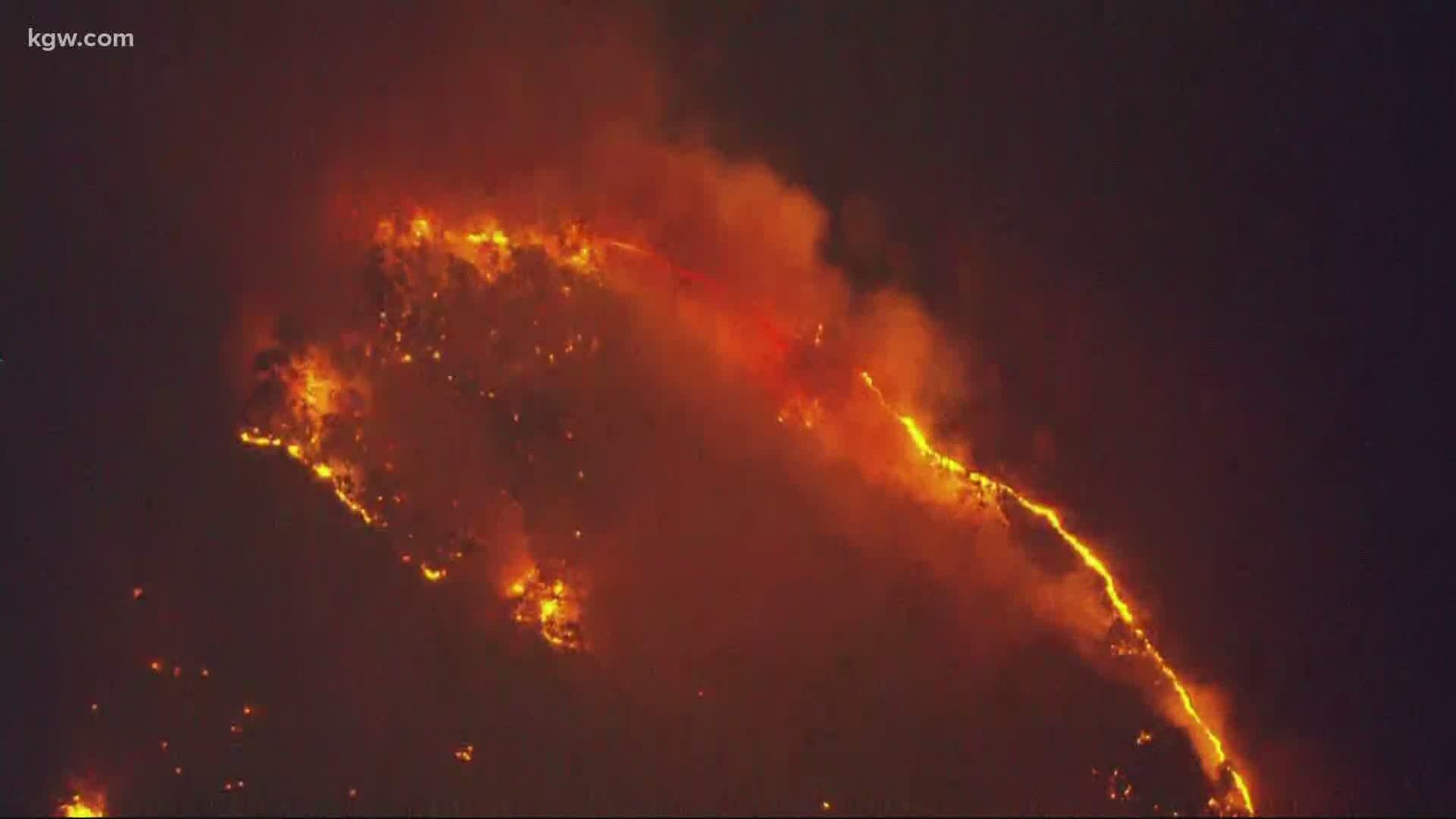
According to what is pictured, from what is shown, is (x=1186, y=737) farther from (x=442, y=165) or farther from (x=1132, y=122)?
(x=442, y=165)

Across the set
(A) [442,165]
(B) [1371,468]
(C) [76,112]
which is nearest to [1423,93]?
(B) [1371,468]

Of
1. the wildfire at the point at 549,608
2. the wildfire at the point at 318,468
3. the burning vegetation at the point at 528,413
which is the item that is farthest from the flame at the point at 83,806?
the wildfire at the point at 549,608

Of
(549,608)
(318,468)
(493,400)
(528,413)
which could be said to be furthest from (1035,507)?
(318,468)

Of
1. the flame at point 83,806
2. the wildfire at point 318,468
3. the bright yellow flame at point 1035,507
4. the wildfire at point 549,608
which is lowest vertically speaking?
the flame at point 83,806

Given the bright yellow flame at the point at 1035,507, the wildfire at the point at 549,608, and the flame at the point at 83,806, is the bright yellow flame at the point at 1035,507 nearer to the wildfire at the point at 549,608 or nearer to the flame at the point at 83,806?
the wildfire at the point at 549,608

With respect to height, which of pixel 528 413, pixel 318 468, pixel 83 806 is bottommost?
pixel 83 806

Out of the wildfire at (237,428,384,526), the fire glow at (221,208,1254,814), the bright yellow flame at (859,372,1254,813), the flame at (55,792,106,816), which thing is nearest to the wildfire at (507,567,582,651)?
the fire glow at (221,208,1254,814)

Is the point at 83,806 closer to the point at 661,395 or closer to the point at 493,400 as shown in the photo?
the point at 493,400

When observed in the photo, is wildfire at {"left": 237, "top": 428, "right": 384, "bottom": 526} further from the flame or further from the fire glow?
the flame
